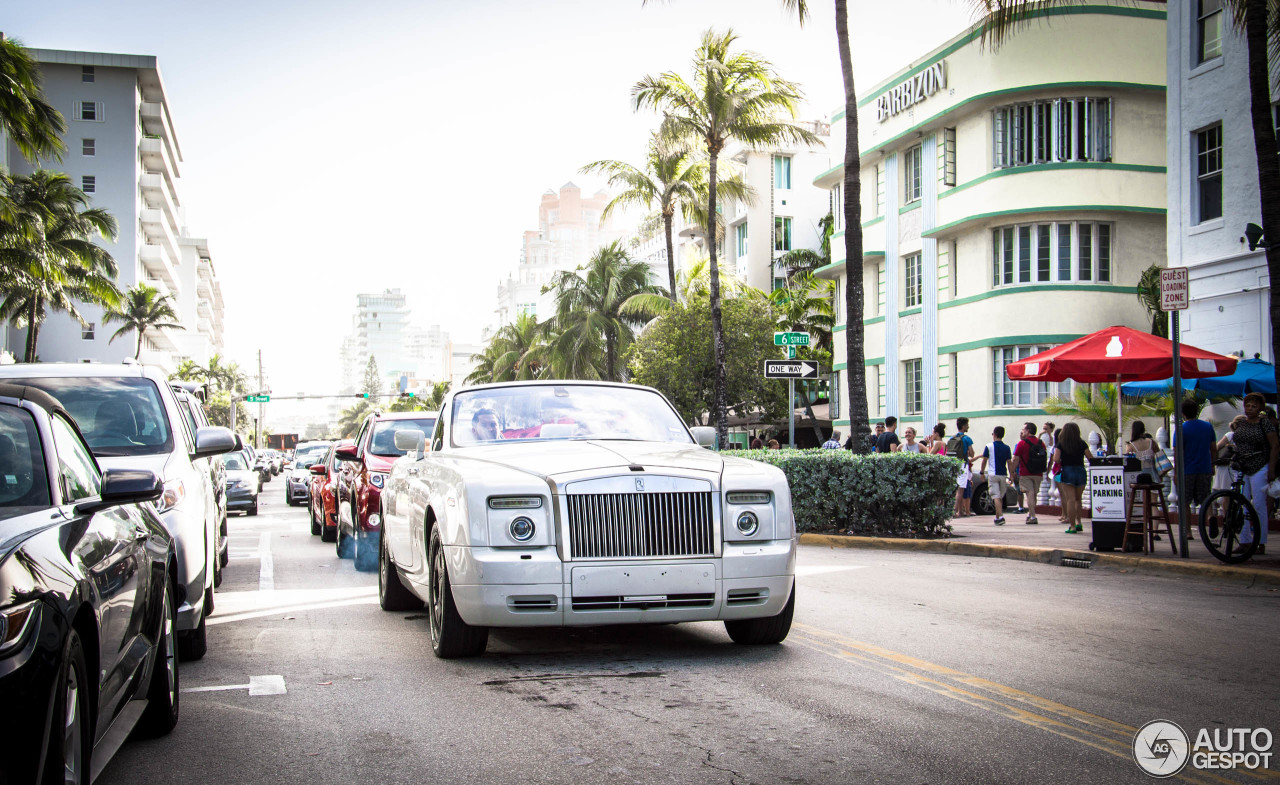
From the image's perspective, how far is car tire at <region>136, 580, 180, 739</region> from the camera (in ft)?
16.8

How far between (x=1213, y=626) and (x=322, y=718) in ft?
21.6

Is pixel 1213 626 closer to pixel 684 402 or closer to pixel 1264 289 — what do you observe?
pixel 1264 289

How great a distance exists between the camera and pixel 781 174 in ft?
195

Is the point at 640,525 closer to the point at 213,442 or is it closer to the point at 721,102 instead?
the point at 213,442

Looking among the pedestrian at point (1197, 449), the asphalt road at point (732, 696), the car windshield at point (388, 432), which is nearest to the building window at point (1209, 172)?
the pedestrian at point (1197, 449)

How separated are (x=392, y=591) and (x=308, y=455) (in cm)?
2747

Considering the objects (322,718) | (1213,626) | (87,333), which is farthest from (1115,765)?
(87,333)

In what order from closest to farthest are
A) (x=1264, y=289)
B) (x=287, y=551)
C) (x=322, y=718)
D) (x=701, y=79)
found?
(x=322, y=718) → (x=287, y=551) → (x=1264, y=289) → (x=701, y=79)

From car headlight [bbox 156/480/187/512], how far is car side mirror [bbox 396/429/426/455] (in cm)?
151

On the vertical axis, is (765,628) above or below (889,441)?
below

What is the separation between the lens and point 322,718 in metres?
5.60

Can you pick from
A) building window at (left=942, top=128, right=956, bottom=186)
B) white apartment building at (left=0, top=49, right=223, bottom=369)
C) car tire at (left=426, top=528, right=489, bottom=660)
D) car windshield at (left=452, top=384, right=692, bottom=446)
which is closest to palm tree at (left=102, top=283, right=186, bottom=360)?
white apartment building at (left=0, top=49, right=223, bottom=369)

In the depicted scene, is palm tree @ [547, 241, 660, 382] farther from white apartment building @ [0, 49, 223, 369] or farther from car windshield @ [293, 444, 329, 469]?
white apartment building @ [0, 49, 223, 369]

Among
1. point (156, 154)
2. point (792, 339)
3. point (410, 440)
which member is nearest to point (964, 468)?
point (792, 339)
